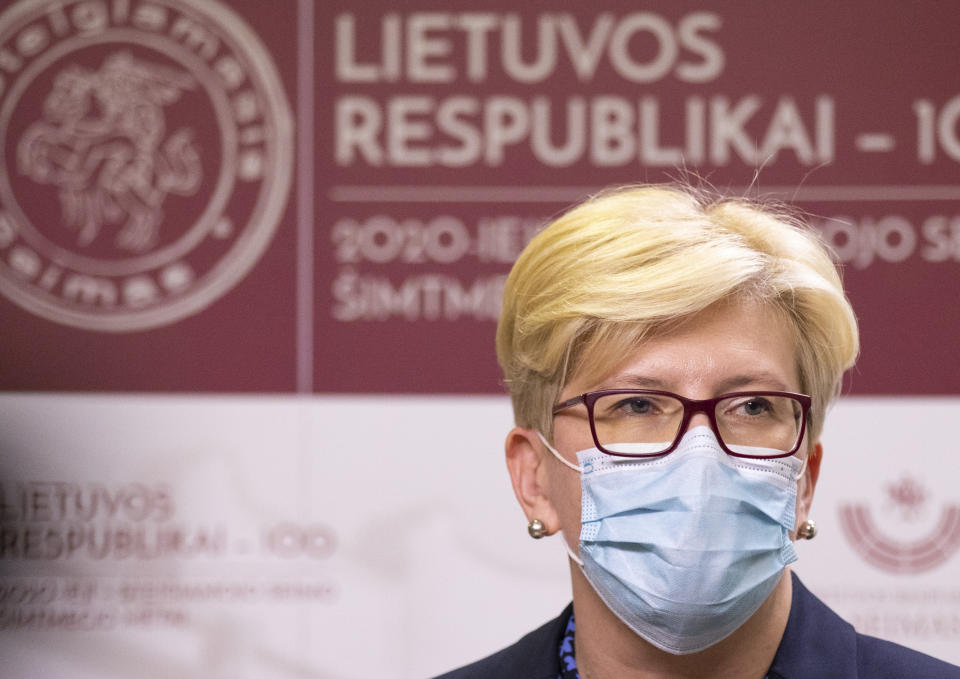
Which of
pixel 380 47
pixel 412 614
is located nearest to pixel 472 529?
pixel 412 614

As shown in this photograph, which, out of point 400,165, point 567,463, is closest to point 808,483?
point 567,463

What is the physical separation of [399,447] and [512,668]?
117 centimetres

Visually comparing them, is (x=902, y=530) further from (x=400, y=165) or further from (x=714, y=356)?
(x=714, y=356)

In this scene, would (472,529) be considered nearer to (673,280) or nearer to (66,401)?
(66,401)

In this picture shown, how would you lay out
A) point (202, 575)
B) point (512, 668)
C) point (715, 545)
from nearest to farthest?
point (715, 545) → point (512, 668) → point (202, 575)

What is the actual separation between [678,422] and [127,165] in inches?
71.7

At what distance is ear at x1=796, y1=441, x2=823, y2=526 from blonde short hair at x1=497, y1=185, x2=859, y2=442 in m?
0.03

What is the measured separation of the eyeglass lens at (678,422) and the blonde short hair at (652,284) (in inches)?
1.7

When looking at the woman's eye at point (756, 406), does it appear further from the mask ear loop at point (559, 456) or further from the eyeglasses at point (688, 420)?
the mask ear loop at point (559, 456)

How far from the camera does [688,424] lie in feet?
4.00

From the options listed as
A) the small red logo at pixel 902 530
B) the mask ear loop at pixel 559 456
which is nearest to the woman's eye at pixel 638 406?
the mask ear loop at pixel 559 456

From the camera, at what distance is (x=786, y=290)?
128cm

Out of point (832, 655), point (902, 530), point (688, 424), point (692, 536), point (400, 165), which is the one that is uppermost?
point (400, 165)

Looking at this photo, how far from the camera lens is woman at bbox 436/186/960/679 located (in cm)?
122
